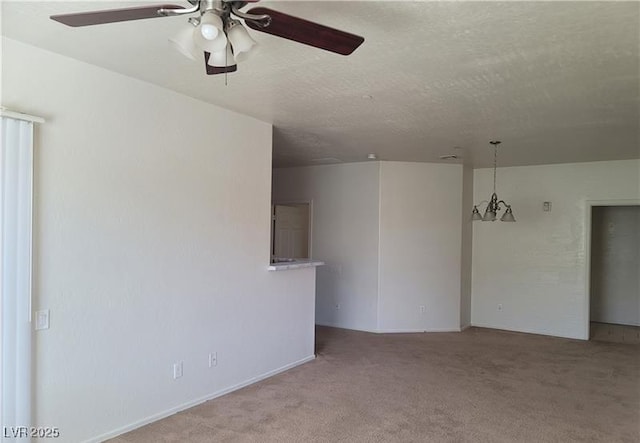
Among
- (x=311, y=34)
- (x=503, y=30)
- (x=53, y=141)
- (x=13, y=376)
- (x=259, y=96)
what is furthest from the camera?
(x=259, y=96)

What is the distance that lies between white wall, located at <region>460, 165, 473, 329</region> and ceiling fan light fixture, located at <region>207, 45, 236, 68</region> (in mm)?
5438

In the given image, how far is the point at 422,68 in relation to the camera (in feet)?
9.55

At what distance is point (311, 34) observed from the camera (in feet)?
6.06

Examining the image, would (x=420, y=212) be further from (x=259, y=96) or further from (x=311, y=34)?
(x=311, y=34)

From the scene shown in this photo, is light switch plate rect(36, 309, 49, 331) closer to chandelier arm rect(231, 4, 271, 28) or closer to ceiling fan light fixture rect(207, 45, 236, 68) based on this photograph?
ceiling fan light fixture rect(207, 45, 236, 68)

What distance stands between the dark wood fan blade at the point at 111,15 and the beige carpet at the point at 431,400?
261 cm

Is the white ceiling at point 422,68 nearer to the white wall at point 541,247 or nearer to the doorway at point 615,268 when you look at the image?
the white wall at point 541,247

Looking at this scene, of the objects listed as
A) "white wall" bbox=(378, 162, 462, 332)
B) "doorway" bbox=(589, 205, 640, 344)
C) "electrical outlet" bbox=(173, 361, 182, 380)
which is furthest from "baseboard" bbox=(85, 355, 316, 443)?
"doorway" bbox=(589, 205, 640, 344)

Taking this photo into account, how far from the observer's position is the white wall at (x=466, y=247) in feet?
22.8

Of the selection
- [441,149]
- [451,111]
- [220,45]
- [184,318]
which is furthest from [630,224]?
[220,45]

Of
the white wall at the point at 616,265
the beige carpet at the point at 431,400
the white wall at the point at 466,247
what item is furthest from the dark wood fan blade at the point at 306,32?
the white wall at the point at 616,265

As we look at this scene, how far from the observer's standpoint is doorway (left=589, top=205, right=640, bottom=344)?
7461 mm

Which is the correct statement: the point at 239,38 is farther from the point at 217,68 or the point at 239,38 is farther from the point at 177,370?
the point at 177,370

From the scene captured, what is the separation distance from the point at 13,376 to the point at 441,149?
15.7ft
